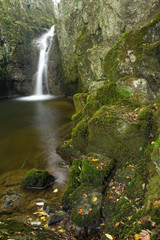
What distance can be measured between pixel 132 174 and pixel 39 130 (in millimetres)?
8078

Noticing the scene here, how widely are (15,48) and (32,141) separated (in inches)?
825

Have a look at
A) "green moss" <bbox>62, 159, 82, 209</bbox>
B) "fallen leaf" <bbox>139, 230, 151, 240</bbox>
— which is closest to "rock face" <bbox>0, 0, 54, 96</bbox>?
"green moss" <bbox>62, 159, 82, 209</bbox>

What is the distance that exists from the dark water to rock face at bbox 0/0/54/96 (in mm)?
12285

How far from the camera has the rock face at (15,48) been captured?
24.4m

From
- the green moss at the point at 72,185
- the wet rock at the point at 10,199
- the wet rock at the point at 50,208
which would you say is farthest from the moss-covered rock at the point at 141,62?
the wet rock at the point at 10,199

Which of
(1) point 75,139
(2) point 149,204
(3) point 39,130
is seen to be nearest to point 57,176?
(1) point 75,139

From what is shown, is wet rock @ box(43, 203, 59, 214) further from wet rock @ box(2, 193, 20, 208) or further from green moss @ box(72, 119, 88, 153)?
green moss @ box(72, 119, 88, 153)

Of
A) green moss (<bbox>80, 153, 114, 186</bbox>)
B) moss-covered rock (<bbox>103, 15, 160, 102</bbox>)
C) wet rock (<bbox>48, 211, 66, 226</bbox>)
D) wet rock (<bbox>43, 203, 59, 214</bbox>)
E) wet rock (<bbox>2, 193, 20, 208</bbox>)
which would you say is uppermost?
moss-covered rock (<bbox>103, 15, 160, 102</bbox>)

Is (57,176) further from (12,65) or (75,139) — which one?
(12,65)

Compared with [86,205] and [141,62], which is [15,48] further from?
[86,205]

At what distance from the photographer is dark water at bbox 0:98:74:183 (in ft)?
22.6

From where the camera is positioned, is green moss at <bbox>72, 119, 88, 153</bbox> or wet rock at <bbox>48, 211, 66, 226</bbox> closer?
wet rock at <bbox>48, 211, 66, 226</bbox>

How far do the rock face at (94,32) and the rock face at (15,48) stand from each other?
20.5 ft

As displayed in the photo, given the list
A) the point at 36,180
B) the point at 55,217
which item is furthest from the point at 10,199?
the point at 55,217
